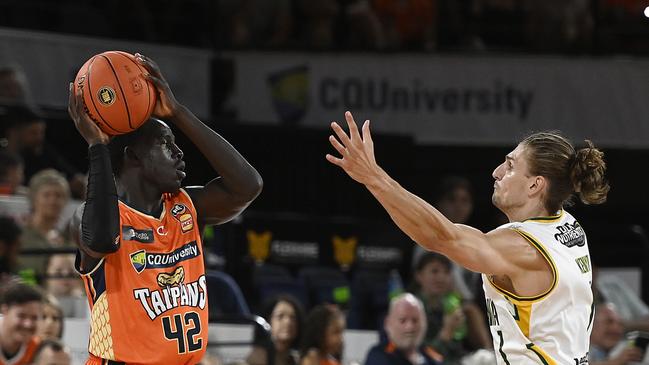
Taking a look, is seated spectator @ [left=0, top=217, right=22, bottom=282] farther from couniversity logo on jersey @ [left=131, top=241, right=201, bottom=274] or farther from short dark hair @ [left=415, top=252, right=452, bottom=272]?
couniversity logo on jersey @ [left=131, top=241, right=201, bottom=274]

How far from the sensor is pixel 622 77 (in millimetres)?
13312

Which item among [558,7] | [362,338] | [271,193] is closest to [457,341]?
[362,338]

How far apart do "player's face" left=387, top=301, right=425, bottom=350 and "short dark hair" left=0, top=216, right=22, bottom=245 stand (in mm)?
2420

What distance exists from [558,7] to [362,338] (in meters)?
6.15

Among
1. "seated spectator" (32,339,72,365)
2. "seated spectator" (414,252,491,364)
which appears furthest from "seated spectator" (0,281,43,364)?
"seated spectator" (414,252,491,364)

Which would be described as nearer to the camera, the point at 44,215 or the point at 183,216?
the point at 183,216

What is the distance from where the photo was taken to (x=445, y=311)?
9188 millimetres

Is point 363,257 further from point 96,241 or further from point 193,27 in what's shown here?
point 96,241

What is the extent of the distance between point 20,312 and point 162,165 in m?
2.58

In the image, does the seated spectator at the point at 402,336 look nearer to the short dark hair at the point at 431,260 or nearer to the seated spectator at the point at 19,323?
the short dark hair at the point at 431,260

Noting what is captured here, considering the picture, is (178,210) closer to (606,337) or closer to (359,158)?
(359,158)

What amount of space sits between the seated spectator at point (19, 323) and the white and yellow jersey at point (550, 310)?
328cm

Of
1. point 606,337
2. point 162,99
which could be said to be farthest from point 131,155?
point 606,337

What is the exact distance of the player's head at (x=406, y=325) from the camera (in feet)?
27.6
